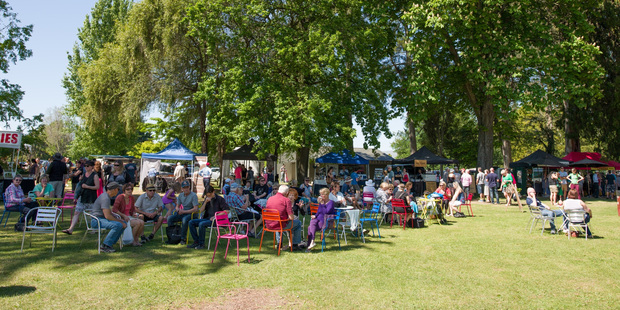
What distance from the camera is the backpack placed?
7.84 meters

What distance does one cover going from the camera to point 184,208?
26.1 feet

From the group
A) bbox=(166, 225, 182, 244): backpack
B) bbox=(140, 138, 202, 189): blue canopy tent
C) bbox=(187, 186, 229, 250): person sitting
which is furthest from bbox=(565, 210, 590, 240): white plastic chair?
bbox=(140, 138, 202, 189): blue canopy tent

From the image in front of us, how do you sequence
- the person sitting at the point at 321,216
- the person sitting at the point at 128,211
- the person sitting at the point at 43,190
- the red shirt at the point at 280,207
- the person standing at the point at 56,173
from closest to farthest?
the red shirt at the point at 280,207 → the person sitting at the point at 128,211 → the person sitting at the point at 321,216 → the person sitting at the point at 43,190 → the person standing at the point at 56,173

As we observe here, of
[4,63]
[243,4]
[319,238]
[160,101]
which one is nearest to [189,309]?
[319,238]

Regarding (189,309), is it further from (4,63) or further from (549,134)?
(549,134)

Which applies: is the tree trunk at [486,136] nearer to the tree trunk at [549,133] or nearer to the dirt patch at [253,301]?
the tree trunk at [549,133]

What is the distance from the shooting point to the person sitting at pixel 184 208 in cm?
785

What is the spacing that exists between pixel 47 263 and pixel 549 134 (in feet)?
118

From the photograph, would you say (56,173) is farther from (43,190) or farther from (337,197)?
(337,197)

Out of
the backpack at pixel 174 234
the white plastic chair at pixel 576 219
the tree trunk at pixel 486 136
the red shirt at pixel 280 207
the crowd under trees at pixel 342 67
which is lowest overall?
the backpack at pixel 174 234

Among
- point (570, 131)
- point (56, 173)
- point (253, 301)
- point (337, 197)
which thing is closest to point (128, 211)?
point (253, 301)

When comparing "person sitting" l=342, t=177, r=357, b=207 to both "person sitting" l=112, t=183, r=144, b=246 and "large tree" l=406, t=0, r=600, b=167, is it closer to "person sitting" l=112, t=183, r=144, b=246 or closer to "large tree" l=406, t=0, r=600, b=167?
"person sitting" l=112, t=183, r=144, b=246

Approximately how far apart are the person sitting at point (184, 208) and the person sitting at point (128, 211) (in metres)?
0.63

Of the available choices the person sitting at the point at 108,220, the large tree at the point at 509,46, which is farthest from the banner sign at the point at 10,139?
the large tree at the point at 509,46
